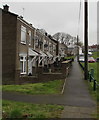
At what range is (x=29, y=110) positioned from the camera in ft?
22.0

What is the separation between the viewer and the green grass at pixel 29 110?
6027mm

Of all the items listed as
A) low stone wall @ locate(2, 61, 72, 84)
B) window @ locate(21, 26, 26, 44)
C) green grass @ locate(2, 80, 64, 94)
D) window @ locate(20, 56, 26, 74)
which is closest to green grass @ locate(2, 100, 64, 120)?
green grass @ locate(2, 80, 64, 94)

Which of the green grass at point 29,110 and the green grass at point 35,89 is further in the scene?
the green grass at point 35,89

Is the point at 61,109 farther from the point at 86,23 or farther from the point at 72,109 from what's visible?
the point at 86,23

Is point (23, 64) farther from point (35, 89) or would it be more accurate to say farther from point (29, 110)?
point (29, 110)

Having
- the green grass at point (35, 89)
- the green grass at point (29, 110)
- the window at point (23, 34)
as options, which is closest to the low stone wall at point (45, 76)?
the window at point (23, 34)

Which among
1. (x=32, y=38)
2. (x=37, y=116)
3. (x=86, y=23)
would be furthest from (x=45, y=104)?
(x=32, y=38)

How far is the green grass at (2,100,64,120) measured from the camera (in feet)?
19.8

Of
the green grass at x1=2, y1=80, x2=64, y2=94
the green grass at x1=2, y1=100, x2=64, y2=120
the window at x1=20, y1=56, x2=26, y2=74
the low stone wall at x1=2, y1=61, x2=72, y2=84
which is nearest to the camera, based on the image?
the green grass at x1=2, y1=100, x2=64, y2=120

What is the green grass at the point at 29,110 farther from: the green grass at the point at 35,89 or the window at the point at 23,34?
the window at the point at 23,34

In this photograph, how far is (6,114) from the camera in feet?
20.2

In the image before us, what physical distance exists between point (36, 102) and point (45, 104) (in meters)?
0.51

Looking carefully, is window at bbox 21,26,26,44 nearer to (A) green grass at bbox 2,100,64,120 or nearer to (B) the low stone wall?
(B) the low stone wall

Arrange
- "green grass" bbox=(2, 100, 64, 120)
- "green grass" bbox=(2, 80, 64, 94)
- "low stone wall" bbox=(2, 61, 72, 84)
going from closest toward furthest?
"green grass" bbox=(2, 100, 64, 120), "green grass" bbox=(2, 80, 64, 94), "low stone wall" bbox=(2, 61, 72, 84)
